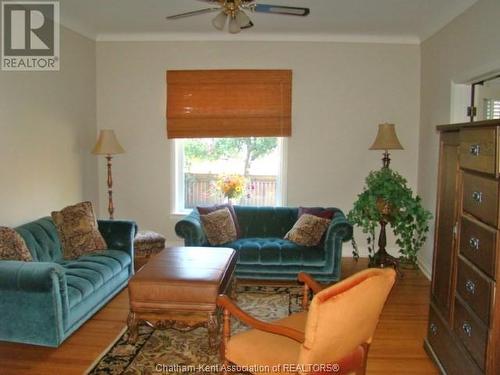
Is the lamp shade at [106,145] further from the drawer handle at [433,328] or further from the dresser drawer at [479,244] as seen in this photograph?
the dresser drawer at [479,244]

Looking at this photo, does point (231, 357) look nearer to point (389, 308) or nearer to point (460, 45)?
point (389, 308)

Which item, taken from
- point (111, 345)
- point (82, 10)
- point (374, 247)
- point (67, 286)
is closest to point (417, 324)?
point (374, 247)

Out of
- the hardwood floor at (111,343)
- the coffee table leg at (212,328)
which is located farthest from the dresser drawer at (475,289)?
the coffee table leg at (212,328)

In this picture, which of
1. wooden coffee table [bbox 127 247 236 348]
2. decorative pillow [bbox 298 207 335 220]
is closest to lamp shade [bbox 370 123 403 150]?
decorative pillow [bbox 298 207 335 220]

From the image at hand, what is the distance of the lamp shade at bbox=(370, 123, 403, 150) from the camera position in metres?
4.98

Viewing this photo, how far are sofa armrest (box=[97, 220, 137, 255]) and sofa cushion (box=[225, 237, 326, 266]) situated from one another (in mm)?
1033

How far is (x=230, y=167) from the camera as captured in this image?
580 centimetres

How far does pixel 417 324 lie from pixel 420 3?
2859 mm

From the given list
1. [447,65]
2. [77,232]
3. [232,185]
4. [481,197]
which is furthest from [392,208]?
[77,232]

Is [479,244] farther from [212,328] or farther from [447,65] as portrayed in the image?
[447,65]

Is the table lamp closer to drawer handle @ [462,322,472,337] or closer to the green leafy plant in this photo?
the green leafy plant

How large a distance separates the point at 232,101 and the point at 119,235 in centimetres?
213

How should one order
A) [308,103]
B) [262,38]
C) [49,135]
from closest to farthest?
[49,135] < [262,38] < [308,103]

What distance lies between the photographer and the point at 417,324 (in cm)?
372
